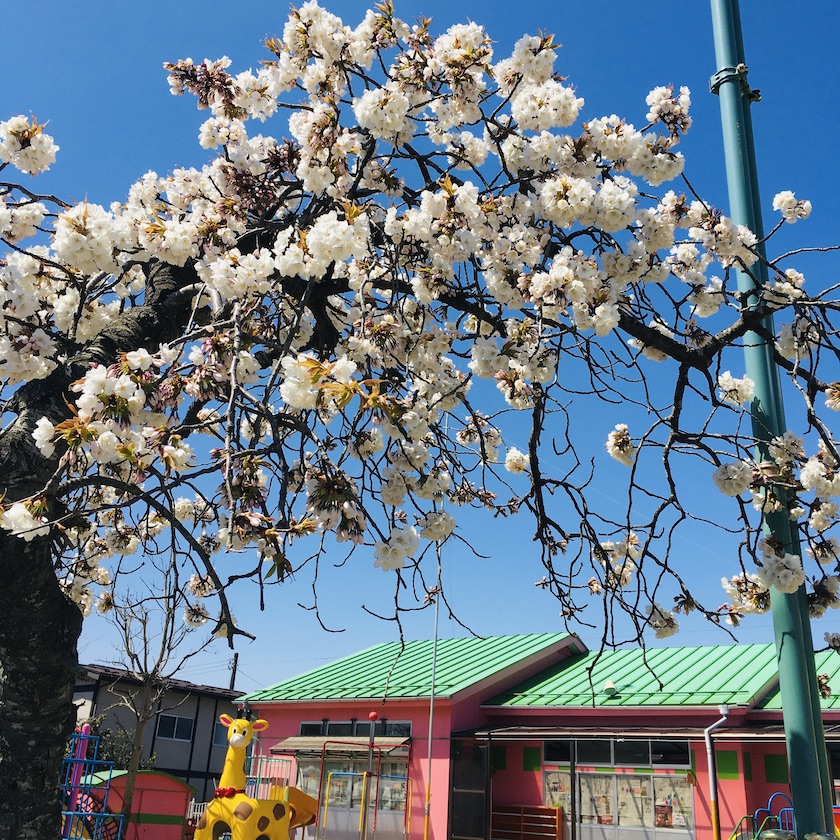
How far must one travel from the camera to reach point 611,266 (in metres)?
3.65

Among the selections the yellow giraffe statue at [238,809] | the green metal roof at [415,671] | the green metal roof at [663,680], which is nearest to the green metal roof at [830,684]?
the green metal roof at [663,680]

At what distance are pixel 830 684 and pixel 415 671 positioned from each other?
9.06m

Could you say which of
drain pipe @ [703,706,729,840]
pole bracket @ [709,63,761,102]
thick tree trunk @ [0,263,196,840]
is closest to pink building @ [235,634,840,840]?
drain pipe @ [703,706,729,840]

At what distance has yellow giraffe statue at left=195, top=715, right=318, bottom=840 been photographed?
923cm

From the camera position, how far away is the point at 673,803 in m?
13.4

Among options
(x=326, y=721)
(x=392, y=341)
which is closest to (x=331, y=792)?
(x=326, y=721)

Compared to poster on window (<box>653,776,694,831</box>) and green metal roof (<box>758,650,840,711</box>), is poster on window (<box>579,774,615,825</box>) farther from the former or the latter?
green metal roof (<box>758,650,840,711</box>)

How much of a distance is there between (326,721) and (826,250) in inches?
697

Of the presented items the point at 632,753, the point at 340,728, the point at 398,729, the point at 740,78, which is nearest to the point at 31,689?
the point at 740,78

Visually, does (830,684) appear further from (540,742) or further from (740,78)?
(740,78)

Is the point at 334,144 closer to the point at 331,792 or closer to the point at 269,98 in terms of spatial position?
the point at 269,98

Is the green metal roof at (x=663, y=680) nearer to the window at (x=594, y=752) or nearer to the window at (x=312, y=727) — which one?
the window at (x=594, y=752)

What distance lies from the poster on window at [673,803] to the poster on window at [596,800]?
0.85 m

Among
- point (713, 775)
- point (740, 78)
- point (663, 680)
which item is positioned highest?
point (740, 78)
